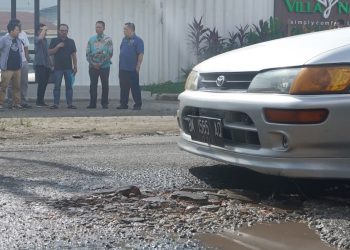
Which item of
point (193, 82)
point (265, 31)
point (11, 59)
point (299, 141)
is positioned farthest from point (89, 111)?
point (299, 141)

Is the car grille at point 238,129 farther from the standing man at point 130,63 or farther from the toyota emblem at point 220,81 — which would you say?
the standing man at point 130,63

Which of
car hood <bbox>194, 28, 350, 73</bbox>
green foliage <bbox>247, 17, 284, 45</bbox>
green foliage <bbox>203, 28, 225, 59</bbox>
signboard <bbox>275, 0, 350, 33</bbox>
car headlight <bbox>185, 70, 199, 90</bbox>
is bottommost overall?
car headlight <bbox>185, 70, 199, 90</bbox>

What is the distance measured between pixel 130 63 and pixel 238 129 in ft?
30.3

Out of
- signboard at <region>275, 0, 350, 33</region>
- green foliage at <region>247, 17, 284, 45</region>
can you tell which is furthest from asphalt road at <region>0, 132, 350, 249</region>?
signboard at <region>275, 0, 350, 33</region>

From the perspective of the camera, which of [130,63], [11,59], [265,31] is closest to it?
[11,59]

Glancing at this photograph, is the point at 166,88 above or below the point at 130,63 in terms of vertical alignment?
below

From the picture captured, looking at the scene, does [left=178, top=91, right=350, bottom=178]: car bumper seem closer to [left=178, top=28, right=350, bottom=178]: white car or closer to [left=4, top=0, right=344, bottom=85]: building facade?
[left=178, top=28, right=350, bottom=178]: white car

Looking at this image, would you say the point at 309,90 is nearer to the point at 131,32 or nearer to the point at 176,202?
the point at 176,202

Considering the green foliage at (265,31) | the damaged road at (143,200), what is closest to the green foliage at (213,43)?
the green foliage at (265,31)

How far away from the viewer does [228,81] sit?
19.0 ft

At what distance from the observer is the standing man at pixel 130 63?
14531 millimetres

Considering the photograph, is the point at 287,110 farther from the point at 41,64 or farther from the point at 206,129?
→ the point at 41,64

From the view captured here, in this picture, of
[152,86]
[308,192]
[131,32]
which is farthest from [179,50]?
[308,192]

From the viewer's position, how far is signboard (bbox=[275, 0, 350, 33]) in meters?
19.6
